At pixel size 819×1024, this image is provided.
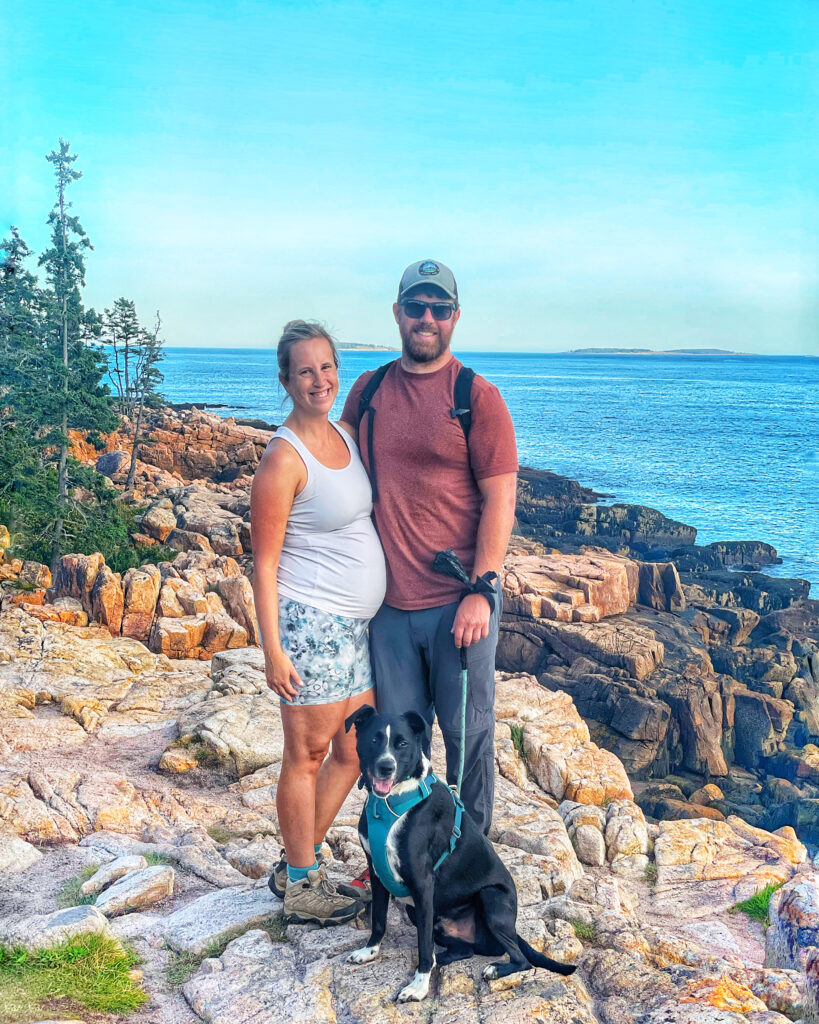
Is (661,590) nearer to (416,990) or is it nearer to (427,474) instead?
(427,474)

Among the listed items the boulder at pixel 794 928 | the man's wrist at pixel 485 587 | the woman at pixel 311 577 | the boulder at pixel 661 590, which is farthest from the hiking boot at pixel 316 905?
the boulder at pixel 661 590

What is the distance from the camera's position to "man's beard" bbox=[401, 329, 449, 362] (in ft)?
12.2

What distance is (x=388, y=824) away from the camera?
10.5 feet

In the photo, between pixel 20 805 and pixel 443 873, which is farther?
pixel 20 805

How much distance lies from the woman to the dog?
360 mm

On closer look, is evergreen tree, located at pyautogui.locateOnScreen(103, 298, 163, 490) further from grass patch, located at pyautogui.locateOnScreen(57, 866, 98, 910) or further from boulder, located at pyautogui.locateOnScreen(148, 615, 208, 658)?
grass patch, located at pyautogui.locateOnScreen(57, 866, 98, 910)

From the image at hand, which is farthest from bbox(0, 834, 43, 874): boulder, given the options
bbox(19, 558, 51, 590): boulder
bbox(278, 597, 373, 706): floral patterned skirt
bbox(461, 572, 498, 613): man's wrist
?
bbox(19, 558, 51, 590): boulder

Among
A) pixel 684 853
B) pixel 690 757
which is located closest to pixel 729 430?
pixel 690 757

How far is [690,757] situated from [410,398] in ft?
38.5

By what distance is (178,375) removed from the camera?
138 meters

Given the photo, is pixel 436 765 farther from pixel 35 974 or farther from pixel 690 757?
pixel 690 757

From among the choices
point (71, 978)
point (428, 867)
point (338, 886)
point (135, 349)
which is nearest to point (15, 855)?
point (71, 978)

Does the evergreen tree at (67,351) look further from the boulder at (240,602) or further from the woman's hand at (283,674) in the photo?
the woman's hand at (283,674)

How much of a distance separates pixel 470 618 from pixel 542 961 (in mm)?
1418
